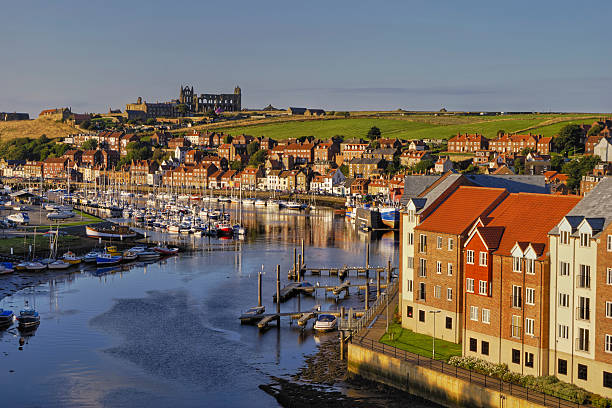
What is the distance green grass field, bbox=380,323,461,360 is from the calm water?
494 cm

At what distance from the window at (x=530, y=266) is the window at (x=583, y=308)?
7.58 feet

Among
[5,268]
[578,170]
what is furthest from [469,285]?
[578,170]

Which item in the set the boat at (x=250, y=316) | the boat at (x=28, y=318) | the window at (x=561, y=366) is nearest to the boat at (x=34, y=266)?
the boat at (x=28, y=318)

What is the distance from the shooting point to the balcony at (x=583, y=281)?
29.2m

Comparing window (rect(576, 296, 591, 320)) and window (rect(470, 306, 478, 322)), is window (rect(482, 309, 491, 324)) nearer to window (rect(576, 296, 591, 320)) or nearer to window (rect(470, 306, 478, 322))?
window (rect(470, 306, 478, 322))

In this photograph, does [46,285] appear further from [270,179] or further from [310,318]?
[270,179]

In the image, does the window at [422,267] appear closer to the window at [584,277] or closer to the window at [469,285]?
the window at [469,285]

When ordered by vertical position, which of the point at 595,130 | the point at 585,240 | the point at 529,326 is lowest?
the point at 529,326

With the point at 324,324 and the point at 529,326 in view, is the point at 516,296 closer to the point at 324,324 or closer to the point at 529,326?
the point at 529,326

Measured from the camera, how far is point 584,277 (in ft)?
96.1

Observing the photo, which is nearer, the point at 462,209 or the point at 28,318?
the point at 462,209

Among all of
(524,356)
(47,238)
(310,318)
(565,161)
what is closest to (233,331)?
(310,318)

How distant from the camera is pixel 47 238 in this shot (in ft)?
270

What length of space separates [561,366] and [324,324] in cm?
1773
